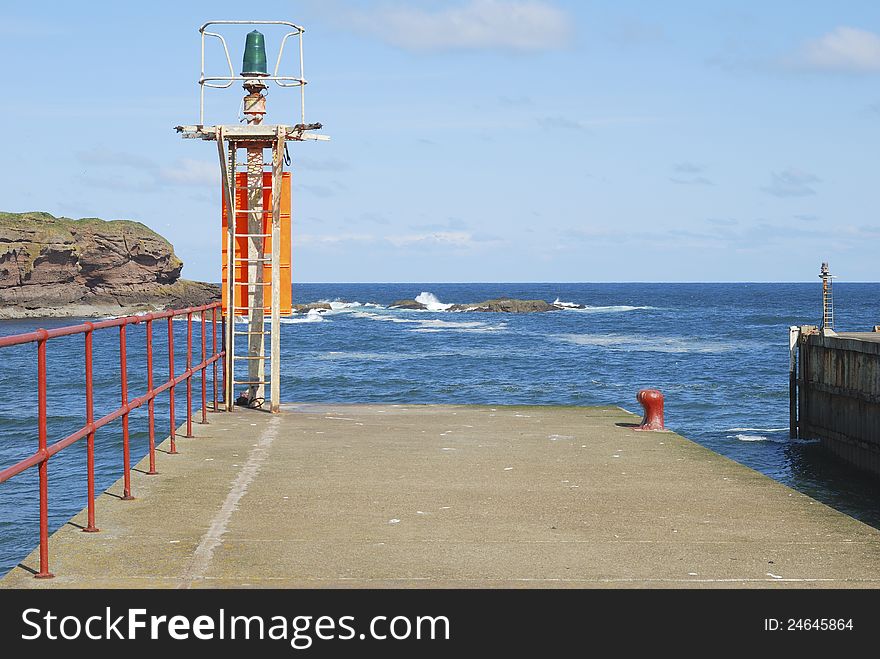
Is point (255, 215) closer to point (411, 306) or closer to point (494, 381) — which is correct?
point (494, 381)

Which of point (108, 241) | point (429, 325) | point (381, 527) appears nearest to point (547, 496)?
point (381, 527)

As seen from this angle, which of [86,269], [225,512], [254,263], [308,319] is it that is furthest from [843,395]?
[86,269]

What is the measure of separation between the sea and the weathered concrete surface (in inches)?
71.8

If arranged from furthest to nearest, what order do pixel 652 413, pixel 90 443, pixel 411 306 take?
pixel 411 306, pixel 652 413, pixel 90 443

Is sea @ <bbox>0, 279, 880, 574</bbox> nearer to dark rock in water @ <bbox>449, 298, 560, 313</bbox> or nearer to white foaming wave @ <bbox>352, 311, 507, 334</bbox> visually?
white foaming wave @ <bbox>352, 311, 507, 334</bbox>

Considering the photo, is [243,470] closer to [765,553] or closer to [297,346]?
[765,553]

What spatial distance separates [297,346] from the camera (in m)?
55.7

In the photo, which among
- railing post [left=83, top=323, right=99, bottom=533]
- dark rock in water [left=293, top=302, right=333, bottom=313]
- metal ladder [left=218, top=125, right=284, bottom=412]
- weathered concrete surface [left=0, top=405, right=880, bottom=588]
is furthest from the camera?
dark rock in water [left=293, top=302, right=333, bottom=313]

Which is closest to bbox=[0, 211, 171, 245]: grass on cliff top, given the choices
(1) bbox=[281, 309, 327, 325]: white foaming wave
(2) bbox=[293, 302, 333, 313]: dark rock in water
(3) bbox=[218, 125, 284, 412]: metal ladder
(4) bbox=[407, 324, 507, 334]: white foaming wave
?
(2) bbox=[293, 302, 333, 313]: dark rock in water

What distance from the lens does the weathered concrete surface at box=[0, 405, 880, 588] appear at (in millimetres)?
6285

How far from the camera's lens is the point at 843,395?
1889 cm

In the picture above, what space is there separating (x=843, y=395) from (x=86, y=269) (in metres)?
93.0

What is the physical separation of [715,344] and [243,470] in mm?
49977

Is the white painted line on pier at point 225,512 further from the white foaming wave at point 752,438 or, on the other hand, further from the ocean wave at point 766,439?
the white foaming wave at point 752,438
